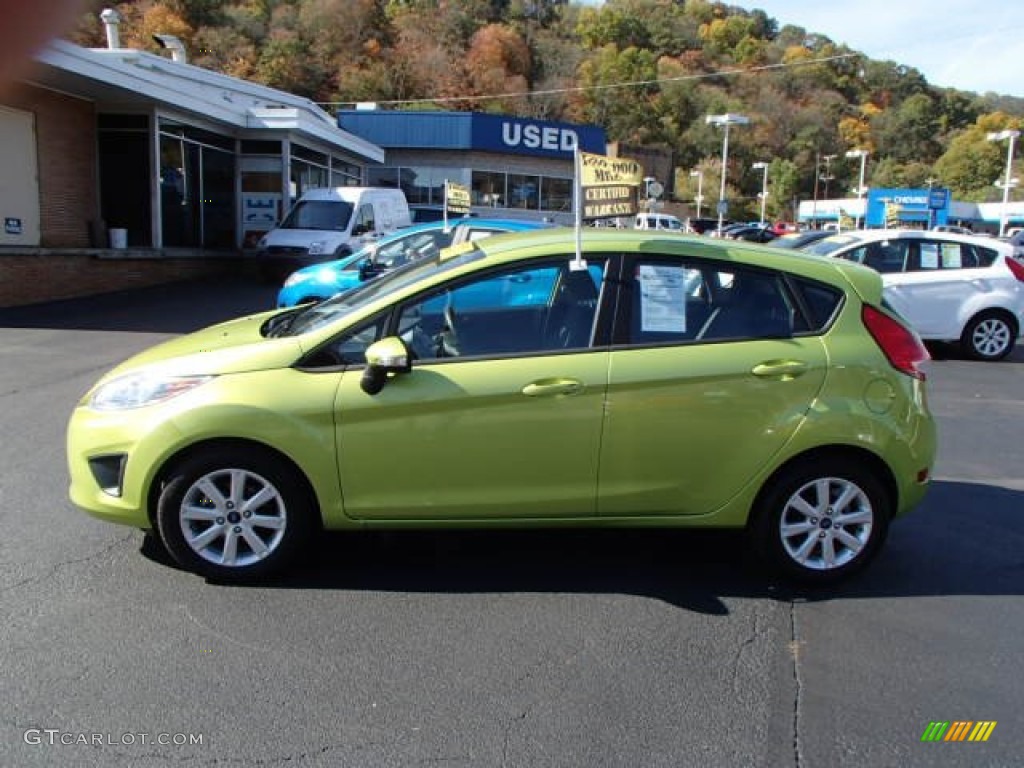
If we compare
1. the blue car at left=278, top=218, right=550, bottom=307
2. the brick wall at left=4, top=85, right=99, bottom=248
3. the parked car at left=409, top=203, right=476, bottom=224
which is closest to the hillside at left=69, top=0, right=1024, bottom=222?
the parked car at left=409, top=203, right=476, bottom=224

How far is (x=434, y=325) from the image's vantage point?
399 cm

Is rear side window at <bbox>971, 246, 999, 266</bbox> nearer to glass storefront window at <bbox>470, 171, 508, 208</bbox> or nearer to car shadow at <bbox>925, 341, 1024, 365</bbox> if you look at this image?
car shadow at <bbox>925, 341, 1024, 365</bbox>

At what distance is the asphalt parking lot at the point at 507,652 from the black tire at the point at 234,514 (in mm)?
135

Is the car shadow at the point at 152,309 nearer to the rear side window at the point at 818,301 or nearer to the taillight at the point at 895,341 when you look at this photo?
the rear side window at the point at 818,301

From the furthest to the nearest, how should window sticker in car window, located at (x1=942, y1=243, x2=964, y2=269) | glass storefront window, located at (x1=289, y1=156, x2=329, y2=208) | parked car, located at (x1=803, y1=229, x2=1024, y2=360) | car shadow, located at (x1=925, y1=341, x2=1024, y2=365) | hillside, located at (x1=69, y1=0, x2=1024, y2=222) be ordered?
1. hillside, located at (x1=69, y1=0, x2=1024, y2=222)
2. glass storefront window, located at (x1=289, y1=156, x2=329, y2=208)
3. car shadow, located at (x1=925, y1=341, x2=1024, y2=365)
4. window sticker in car window, located at (x1=942, y1=243, x2=964, y2=269)
5. parked car, located at (x1=803, y1=229, x2=1024, y2=360)

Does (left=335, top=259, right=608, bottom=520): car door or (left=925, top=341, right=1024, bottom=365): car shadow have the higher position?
(left=335, top=259, right=608, bottom=520): car door

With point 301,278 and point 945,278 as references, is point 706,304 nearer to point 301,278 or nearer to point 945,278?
point 301,278

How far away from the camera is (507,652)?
340 cm

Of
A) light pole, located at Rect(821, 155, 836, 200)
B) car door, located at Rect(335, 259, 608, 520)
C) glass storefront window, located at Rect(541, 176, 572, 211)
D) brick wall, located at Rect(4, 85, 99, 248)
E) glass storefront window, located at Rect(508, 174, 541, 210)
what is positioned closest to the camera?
car door, located at Rect(335, 259, 608, 520)

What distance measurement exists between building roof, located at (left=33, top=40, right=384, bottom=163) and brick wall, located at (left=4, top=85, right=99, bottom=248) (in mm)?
399

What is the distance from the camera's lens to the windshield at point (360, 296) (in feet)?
13.3

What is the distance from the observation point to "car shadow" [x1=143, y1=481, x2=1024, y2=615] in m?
4.00

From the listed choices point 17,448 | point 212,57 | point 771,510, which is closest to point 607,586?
point 771,510

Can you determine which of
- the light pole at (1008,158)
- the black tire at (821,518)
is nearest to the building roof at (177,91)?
the black tire at (821,518)
